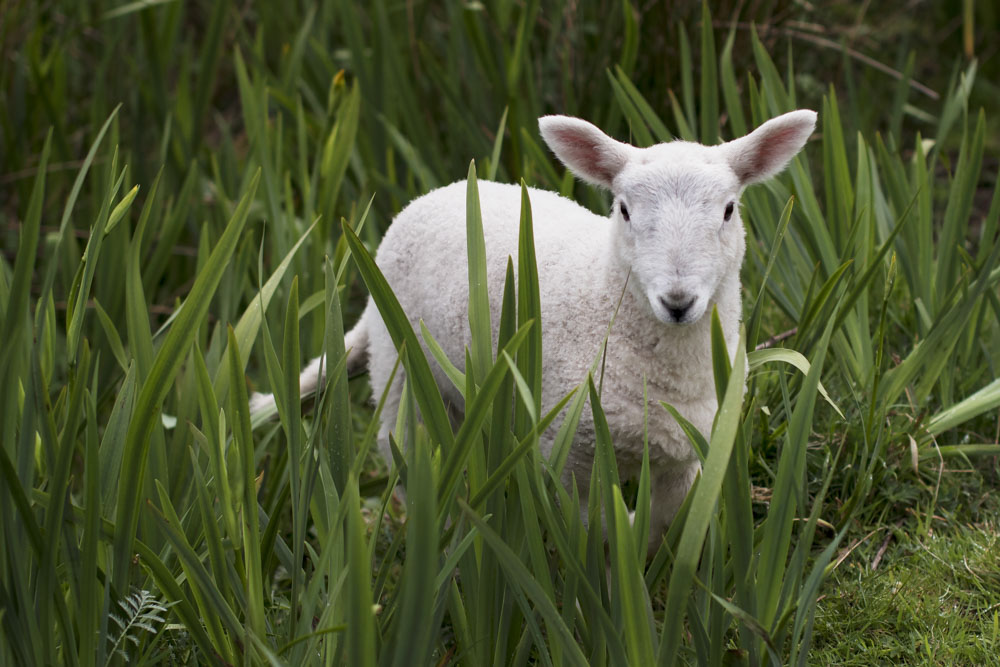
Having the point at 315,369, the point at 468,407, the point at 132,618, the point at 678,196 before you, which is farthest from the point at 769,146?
the point at 132,618

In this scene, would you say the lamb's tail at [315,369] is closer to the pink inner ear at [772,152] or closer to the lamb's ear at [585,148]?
the lamb's ear at [585,148]

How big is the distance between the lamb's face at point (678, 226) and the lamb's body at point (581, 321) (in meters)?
0.10

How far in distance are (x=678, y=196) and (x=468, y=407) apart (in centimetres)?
66

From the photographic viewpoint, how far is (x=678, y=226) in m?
1.99

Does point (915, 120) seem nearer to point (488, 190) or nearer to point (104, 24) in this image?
point (488, 190)

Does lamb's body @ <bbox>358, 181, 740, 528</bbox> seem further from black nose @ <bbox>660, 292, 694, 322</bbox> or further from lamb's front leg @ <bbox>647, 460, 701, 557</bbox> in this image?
black nose @ <bbox>660, 292, 694, 322</bbox>

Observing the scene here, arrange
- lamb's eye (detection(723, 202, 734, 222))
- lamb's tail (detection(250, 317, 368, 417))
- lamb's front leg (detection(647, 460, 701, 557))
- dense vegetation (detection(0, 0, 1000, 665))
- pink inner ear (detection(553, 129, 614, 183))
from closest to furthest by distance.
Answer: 1. dense vegetation (detection(0, 0, 1000, 665))
2. lamb's eye (detection(723, 202, 734, 222))
3. pink inner ear (detection(553, 129, 614, 183))
4. lamb's front leg (detection(647, 460, 701, 557))
5. lamb's tail (detection(250, 317, 368, 417))

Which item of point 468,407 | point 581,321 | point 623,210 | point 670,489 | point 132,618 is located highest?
point 623,210

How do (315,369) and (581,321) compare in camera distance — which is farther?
(315,369)

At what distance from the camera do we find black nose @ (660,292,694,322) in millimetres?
1911

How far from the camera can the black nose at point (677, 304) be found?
6.27 feet

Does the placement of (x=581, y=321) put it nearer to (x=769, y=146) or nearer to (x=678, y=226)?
(x=678, y=226)

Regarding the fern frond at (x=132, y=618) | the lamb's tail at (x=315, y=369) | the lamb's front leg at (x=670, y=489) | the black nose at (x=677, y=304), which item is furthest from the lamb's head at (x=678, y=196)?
the fern frond at (x=132, y=618)

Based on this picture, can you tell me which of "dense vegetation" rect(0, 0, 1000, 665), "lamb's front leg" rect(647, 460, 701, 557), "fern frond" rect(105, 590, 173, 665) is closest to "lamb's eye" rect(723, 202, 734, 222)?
"dense vegetation" rect(0, 0, 1000, 665)
